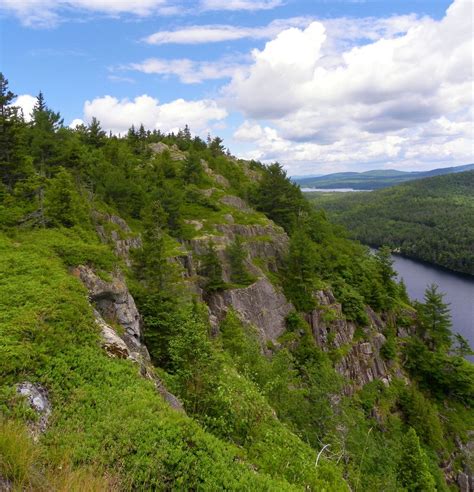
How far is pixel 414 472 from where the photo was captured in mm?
27172

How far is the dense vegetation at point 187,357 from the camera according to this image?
8289 millimetres

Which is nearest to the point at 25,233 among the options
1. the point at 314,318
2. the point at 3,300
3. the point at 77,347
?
the point at 3,300

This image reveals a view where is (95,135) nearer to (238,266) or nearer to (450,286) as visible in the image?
(238,266)

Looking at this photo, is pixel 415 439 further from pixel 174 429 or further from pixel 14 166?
pixel 14 166

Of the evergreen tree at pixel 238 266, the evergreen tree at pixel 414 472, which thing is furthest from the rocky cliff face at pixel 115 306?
the evergreen tree at pixel 414 472

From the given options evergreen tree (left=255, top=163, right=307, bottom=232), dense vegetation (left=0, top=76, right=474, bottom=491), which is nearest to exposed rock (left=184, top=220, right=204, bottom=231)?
dense vegetation (left=0, top=76, right=474, bottom=491)

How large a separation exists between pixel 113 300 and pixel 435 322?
161 ft

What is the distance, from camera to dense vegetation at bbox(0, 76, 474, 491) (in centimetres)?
829

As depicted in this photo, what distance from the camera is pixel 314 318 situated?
40594 millimetres

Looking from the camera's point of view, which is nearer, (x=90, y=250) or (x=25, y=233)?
(x=90, y=250)

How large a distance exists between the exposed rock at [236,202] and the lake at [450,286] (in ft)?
156

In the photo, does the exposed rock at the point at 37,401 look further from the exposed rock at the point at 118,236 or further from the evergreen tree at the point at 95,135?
the evergreen tree at the point at 95,135

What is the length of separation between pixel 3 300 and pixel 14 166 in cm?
1874

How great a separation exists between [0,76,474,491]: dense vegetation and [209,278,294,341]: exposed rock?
133 cm
